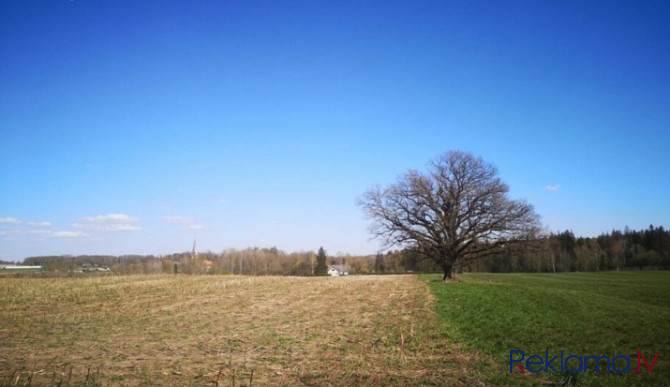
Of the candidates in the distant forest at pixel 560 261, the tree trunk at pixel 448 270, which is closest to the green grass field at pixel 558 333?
the tree trunk at pixel 448 270

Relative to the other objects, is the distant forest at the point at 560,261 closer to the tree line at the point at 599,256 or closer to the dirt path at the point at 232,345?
the tree line at the point at 599,256

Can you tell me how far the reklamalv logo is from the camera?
7.57 meters

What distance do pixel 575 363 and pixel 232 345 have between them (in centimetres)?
924

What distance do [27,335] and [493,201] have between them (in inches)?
1194

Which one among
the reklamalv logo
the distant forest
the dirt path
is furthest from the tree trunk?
the distant forest

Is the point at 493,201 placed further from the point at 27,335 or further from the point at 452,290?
the point at 27,335

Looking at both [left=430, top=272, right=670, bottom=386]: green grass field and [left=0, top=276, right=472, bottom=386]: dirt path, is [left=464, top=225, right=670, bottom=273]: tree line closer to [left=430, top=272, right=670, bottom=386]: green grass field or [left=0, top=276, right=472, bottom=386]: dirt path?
[left=430, top=272, right=670, bottom=386]: green grass field

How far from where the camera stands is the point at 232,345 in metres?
10.4

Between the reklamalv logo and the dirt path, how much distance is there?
4.82 feet

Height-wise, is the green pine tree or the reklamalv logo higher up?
the reklamalv logo

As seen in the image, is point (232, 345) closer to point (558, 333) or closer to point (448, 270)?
point (558, 333)

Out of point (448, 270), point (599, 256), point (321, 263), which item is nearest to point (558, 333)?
point (448, 270)

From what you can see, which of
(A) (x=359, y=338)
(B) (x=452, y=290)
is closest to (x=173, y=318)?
(A) (x=359, y=338)

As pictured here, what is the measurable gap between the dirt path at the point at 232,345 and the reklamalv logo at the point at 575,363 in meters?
1.47
